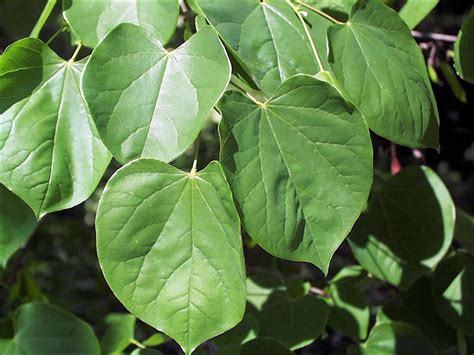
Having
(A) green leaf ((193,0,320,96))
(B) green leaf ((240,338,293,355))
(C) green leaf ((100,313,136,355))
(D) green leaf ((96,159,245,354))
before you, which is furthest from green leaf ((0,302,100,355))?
(A) green leaf ((193,0,320,96))

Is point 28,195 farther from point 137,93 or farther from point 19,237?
point 19,237

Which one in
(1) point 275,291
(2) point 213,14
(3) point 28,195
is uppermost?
(2) point 213,14

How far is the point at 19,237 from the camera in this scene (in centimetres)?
92

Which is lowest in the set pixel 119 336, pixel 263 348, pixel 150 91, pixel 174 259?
pixel 119 336

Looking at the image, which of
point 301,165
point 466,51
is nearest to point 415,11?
point 466,51

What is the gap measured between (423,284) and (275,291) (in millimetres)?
194

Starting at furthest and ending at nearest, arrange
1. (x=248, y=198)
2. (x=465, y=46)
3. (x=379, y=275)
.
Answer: (x=379, y=275), (x=465, y=46), (x=248, y=198)

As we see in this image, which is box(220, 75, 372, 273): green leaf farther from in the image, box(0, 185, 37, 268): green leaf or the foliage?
box(0, 185, 37, 268): green leaf

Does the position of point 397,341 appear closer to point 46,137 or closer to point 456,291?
point 456,291

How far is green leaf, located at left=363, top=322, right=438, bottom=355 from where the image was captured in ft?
2.80

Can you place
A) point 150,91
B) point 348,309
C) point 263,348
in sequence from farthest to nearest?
point 348,309 < point 263,348 < point 150,91

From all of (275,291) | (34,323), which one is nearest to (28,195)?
(34,323)

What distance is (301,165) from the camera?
0.57 meters

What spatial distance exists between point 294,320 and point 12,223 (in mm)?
389
